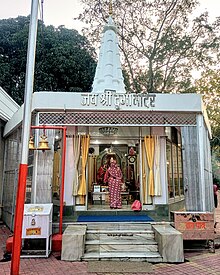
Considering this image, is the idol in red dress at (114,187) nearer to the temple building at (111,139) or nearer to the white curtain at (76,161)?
the temple building at (111,139)

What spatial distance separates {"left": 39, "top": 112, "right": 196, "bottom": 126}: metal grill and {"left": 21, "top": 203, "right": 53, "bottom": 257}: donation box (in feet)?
7.32

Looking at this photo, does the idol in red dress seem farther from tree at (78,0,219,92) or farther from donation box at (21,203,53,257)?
tree at (78,0,219,92)

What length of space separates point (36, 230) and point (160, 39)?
14.6 meters

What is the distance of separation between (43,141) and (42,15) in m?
2.71

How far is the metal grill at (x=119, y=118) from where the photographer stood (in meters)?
6.59

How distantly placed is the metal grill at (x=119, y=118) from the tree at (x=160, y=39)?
34.7ft

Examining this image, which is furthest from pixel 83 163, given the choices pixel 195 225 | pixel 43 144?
pixel 195 225

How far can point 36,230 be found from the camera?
5379mm

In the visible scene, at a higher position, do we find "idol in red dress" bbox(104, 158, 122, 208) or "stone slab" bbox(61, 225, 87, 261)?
"idol in red dress" bbox(104, 158, 122, 208)

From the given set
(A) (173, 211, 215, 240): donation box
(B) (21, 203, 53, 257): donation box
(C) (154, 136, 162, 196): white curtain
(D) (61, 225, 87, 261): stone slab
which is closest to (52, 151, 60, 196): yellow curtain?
(B) (21, 203, 53, 257): donation box

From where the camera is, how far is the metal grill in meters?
6.59

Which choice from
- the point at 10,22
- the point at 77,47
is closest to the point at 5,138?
the point at 77,47

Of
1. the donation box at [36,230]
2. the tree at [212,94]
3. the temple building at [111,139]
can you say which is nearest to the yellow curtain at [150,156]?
the temple building at [111,139]

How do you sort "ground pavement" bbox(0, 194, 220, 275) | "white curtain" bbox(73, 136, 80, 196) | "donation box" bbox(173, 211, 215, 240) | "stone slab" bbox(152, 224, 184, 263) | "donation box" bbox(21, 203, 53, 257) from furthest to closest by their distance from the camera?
"white curtain" bbox(73, 136, 80, 196) → "donation box" bbox(173, 211, 215, 240) → "donation box" bbox(21, 203, 53, 257) → "stone slab" bbox(152, 224, 184, 263) → "ground pavement" bbox(0, 194, 220, 275)
